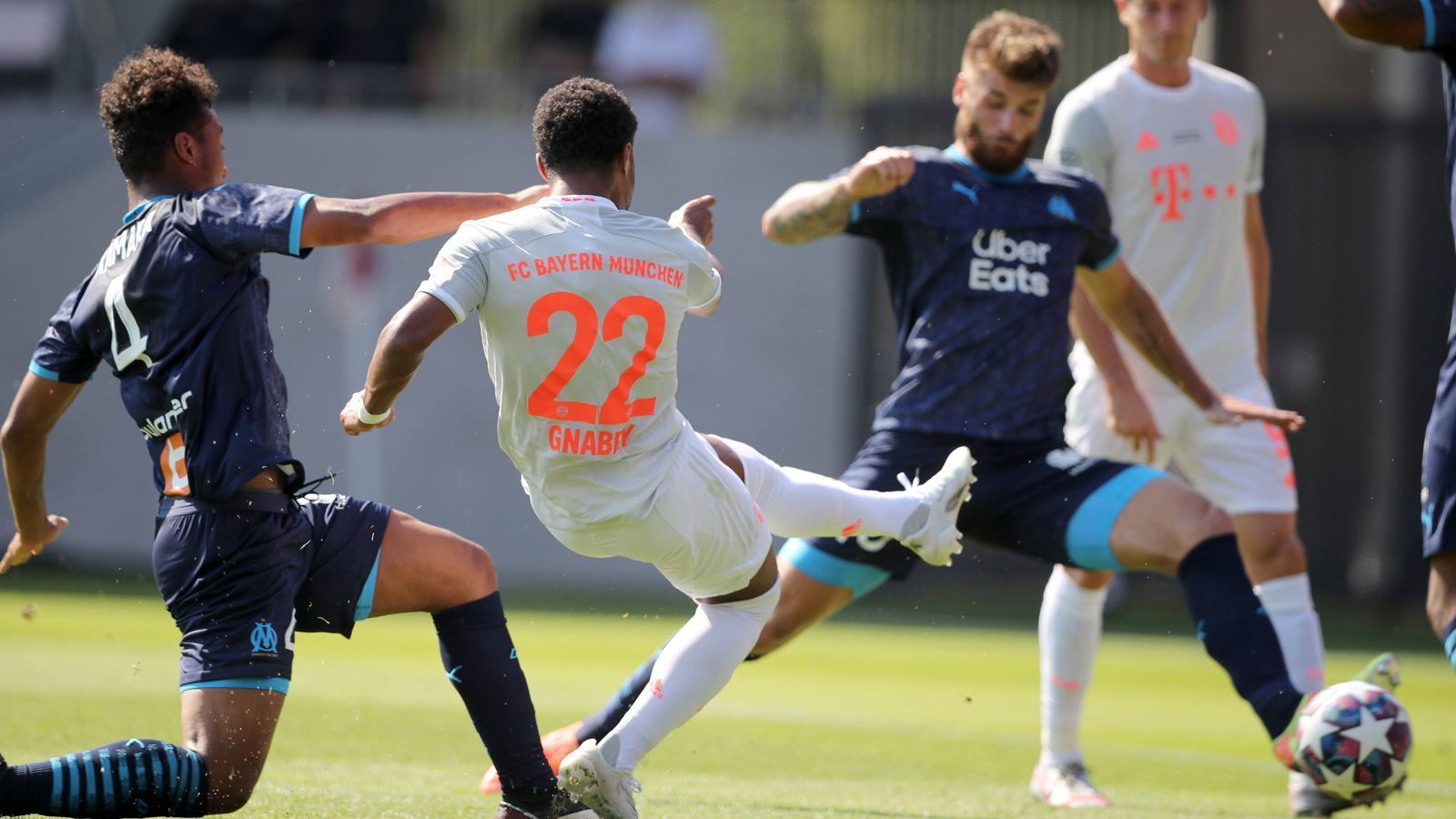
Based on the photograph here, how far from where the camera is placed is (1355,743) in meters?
4.66

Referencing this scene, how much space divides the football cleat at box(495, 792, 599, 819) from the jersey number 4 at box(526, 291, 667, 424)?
37.8 inches

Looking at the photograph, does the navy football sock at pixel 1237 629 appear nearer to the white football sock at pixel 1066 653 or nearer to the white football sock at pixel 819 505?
the white football sock at pixel 819 505

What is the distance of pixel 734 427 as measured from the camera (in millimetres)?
15359

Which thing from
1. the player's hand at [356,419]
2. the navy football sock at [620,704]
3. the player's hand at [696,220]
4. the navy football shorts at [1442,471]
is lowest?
the navy football sock at [620,704]

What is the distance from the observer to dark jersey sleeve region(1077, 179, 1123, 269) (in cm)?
581

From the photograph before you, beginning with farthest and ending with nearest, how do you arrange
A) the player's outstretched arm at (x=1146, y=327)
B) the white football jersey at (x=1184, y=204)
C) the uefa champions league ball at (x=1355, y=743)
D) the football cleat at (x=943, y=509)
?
the white football jersey at (x=1184, y=204), the player's outstretched arm at (x=1146, y=327), the football cleat at (x=943, y=509), the uefa champions league ball at (x=1355, y=743)

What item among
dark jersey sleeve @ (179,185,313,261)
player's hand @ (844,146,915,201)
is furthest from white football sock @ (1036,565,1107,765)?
dark jersey sleeve @ (179,185,313,261)

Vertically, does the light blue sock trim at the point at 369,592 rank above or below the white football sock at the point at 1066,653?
above

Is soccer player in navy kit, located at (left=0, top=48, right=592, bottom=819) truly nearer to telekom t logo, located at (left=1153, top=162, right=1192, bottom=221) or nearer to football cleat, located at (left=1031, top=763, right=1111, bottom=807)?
football cleat, located at (left=1031, top=763, right=1111, bottom=807)

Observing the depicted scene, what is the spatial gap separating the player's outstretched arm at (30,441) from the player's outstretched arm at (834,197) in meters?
2.17

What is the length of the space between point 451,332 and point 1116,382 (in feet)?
32.2

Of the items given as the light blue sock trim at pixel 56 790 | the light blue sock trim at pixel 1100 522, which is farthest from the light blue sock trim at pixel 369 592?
the light blue sock trim at pixel 1100 522

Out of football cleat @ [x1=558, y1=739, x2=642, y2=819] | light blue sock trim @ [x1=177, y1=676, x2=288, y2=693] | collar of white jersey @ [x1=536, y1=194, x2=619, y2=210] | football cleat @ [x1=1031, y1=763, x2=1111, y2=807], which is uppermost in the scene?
collar of white jersey @ [x1=536, y1=194, x2=619, y2=210]

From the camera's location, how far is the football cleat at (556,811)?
451 cm
